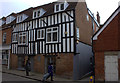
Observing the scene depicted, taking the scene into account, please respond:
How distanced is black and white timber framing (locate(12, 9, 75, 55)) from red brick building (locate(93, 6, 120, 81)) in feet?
9.29

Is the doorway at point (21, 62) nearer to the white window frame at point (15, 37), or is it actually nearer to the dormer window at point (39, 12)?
the white window frame at point (15, 37)

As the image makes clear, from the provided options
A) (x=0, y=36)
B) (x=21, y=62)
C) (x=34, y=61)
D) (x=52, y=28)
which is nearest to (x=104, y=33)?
(x=52, y=28)

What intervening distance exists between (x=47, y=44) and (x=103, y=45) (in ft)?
21.3

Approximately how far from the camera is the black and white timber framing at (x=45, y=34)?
12.8 metres

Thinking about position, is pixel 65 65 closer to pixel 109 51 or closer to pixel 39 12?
pixel 109 51

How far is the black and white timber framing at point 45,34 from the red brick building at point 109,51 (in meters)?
2.83

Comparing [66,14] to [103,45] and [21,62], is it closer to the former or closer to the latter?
[103,45]

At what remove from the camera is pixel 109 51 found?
1022cm

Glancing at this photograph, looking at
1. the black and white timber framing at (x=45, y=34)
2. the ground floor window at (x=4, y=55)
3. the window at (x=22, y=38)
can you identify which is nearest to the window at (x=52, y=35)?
the black and white timber framing at (x=45, y=34)

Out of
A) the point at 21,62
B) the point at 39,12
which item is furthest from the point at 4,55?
the point at 39,12

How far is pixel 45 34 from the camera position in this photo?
48.0 ft

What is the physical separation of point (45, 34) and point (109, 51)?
760 centimetres

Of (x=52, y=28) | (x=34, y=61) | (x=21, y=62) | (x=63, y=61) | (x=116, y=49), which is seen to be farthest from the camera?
(x=21, y=62)

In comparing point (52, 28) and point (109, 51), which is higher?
point (52, 28)
